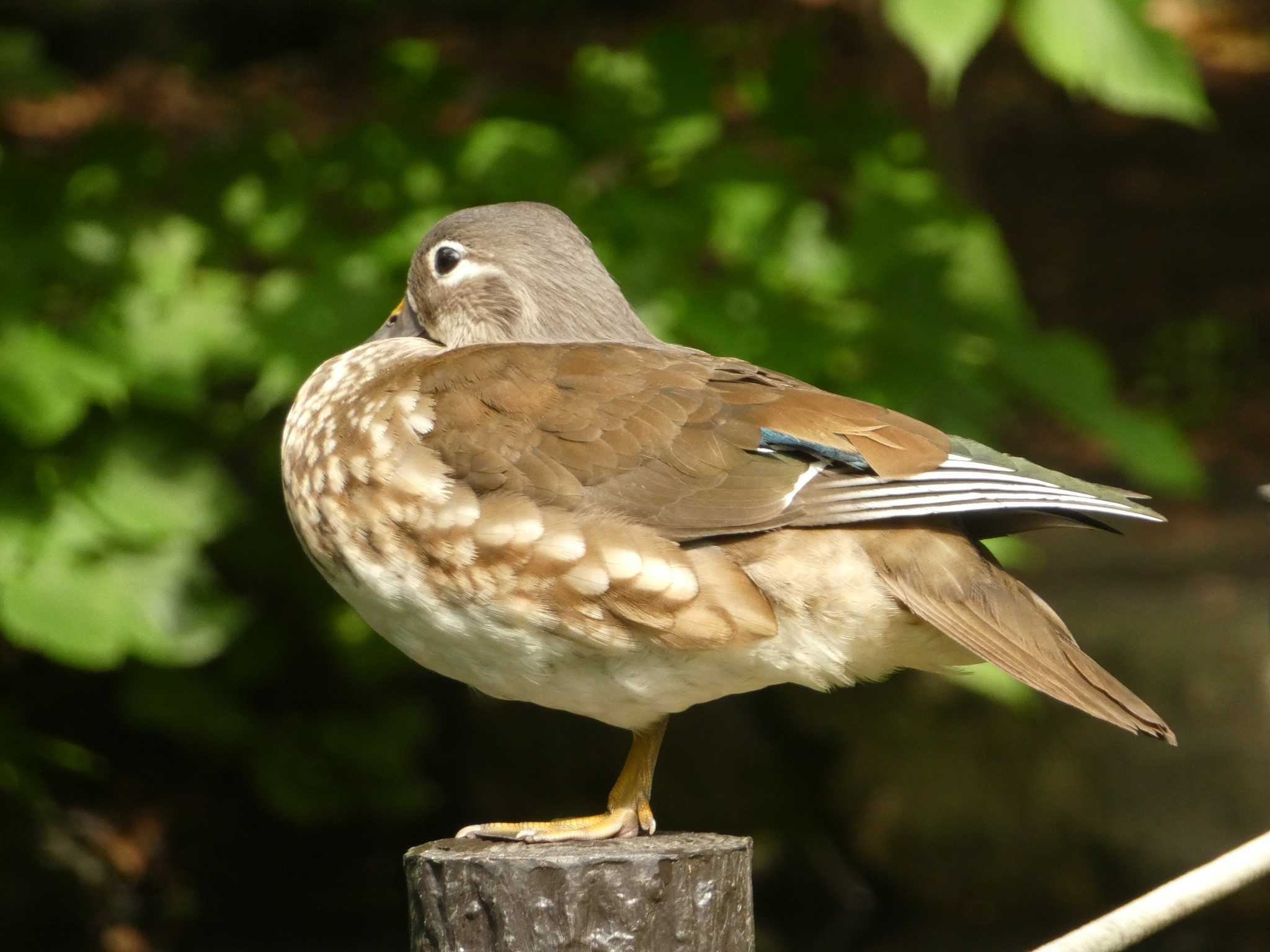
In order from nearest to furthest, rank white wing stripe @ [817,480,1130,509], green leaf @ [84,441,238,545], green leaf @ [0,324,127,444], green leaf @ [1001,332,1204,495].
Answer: white wing stripe @ [817,480,1130,509] < green leaf @ [0,324,127,444] < green leaf @ [1001,332,1204,495] < green leaf @ [84,441,238,545]

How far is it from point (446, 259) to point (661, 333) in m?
0.83

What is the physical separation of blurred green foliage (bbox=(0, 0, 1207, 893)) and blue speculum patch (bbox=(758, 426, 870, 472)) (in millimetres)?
1345

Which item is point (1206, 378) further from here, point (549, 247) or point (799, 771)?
point (549, 247)

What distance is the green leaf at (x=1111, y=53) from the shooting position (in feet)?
9.59

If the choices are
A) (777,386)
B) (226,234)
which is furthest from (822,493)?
(226,234)

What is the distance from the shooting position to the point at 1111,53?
2.99 m

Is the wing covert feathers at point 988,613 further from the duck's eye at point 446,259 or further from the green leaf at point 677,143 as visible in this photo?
the green leaf at point 677,143

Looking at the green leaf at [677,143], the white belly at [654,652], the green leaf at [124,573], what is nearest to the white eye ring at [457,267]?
the white belly at [654,652]

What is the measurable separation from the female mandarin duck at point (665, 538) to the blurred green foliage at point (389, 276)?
1225mm

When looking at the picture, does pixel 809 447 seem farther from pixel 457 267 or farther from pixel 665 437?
pixel 457 267

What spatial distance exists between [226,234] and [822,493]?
2.46 meters

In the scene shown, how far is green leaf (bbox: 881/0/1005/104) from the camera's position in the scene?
2729 millimetres

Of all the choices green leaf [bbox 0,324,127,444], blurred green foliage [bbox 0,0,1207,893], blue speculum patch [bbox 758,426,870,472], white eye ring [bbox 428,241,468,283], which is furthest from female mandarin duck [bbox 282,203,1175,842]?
green leaf [bbox 0,324,127,444]

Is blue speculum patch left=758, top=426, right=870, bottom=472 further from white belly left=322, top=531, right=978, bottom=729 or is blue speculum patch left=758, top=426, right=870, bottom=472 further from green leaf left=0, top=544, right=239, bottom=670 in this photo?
green leaf left=0, top=544, right=239, bottom=670
